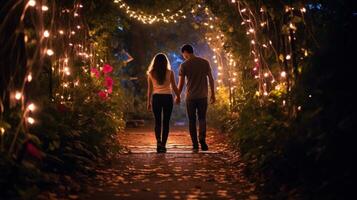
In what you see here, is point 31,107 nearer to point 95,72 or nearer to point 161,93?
point 161,93

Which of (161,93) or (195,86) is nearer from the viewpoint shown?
(161,93)

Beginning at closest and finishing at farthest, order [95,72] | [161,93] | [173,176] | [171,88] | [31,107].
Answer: [31,107]
[173,176]
[161,93]
[171,88]
[95,72]

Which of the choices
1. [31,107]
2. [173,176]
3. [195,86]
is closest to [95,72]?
[195,86]

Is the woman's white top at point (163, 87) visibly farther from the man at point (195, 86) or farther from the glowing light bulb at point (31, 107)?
the glowing light bulb at point (31, 107)

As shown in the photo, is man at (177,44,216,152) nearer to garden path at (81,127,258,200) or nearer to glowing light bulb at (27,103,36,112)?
garden path at (81,127,258,200)

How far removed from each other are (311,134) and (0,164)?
3.13 metres

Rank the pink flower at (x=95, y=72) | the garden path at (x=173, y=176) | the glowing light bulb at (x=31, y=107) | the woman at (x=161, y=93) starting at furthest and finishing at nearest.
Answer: the pink flower at (x=95, y=72) → the woman at (x=161, y=93) → the glowing light bulb at (x=31, y=107) → the garden path at (x=173, y=176)

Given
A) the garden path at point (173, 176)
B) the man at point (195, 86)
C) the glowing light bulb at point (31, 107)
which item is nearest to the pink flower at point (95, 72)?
the garden path at point (173, 176)

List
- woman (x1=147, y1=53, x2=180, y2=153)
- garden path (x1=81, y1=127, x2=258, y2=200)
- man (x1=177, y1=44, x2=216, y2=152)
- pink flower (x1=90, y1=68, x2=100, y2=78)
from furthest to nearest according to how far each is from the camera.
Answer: pink flower (x1=90, y1=68, x2=100, y2=78) < man (x1=177, y1=44, x2=216, y2=152) < woman (x1=147, y1=53, x2=180, y2=153) < garden path (x1=81, y1=127, x2=258, y2=200)

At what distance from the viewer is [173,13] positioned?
64.2 feet

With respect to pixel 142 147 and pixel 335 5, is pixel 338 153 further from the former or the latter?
pixel 142 147

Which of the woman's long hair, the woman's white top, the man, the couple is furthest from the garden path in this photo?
the woman's long hair

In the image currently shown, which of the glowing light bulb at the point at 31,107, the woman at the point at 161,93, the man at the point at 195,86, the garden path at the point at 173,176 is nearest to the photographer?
the garden path at the point at 173,176

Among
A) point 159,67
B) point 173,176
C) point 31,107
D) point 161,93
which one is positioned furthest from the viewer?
point 159,67
